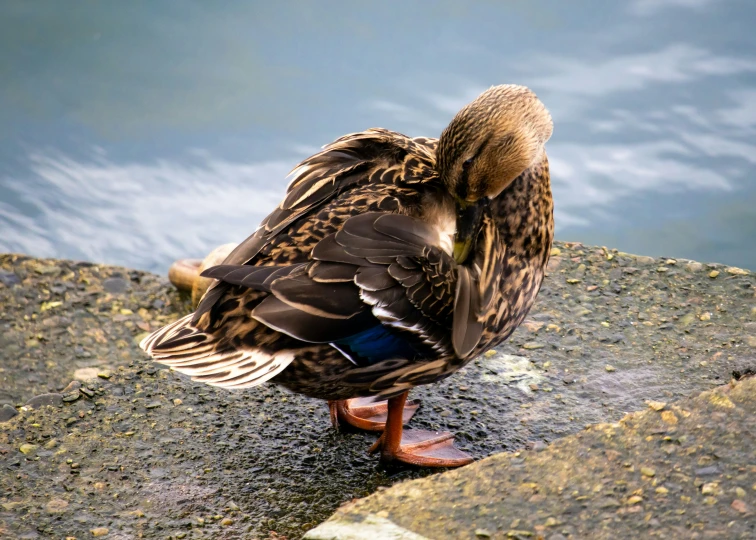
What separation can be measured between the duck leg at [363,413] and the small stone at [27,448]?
3.88 ft

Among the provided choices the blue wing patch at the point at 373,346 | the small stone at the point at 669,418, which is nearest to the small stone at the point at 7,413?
the blue wing patch at the point at 373,346

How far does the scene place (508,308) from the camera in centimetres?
315

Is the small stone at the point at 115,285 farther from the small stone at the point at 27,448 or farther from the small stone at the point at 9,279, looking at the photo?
the small stone at the point at 27,448

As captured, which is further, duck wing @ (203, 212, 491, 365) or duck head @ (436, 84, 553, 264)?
duck head @ (436, 84, 553, 264)

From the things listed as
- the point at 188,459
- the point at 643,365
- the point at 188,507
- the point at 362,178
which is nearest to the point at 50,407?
the point at 188,459

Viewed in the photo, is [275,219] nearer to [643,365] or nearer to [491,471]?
[491,471]

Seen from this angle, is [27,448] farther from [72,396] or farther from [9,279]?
[9,279]

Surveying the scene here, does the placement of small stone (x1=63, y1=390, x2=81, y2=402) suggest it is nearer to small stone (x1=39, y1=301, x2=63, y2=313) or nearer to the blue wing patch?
small stone (x1=39, y1=301, x2=63, y2=313)

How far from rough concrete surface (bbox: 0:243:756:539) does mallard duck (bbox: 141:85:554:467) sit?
354 mm

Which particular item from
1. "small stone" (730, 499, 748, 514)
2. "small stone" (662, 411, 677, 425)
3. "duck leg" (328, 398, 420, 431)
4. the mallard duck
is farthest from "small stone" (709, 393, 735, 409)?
"duck leg" (328, 398, 420, 431)

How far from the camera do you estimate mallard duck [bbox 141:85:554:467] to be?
2.82m

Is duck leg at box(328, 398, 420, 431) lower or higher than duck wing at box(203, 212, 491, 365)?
lower

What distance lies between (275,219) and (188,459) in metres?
1.01

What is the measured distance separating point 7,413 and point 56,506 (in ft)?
3.26
